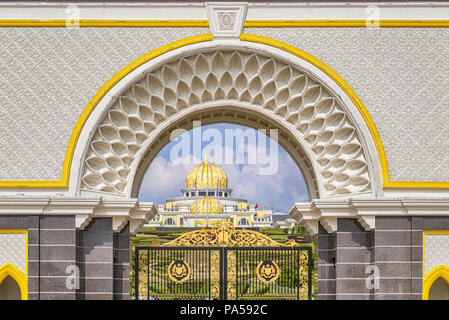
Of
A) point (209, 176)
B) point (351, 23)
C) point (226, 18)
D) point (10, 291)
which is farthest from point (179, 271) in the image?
point (209, 176)

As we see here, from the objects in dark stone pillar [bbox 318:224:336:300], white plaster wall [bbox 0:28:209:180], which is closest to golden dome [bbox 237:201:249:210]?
dark stone pillar [bbox 318:224:336:300]

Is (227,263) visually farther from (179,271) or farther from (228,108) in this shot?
(228,108)

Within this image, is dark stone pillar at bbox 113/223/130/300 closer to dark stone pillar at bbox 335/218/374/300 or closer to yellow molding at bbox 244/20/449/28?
dark stone pillar at bbox 335/218/374/300

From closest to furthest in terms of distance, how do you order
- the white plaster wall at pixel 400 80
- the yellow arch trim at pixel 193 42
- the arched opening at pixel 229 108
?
the yellow arch trim at pixel 193 42 → the white plaster wall at pixel 400 80 → the arched opening at pixel 229 108

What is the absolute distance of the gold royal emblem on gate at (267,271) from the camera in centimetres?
923

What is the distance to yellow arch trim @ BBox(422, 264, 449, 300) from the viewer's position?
855 centimetres

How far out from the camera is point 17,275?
8.55 meters

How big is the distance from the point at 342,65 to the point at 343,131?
3.34 feet

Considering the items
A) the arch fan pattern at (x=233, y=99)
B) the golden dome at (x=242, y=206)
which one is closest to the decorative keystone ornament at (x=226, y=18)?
the arch fan pattern at (x=233, y=99)

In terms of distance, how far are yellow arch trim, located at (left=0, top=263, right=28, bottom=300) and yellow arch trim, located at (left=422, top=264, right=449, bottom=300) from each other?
5746 millimetres

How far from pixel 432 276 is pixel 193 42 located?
4968mm

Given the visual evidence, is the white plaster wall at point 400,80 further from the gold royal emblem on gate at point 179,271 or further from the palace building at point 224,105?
the gold royal emblem on gate at point 179,271

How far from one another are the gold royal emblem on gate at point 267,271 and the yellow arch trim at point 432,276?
218 cm
